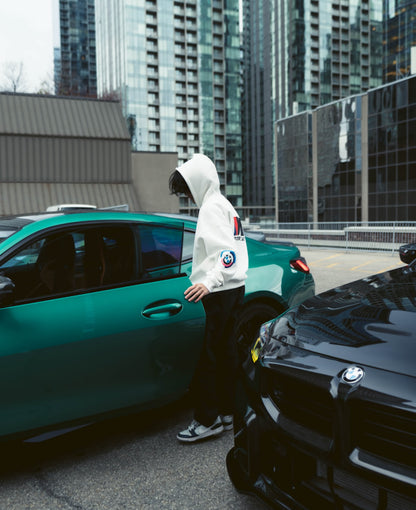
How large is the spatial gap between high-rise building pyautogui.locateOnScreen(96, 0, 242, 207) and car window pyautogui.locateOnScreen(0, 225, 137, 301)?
250ft

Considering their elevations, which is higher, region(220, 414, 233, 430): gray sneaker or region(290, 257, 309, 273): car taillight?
region(290, 257, 309, 273): car taillight

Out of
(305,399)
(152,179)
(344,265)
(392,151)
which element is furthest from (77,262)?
(392,151)

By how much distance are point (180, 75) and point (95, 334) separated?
87.3m

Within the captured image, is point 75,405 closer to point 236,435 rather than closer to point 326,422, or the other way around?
point 236,435

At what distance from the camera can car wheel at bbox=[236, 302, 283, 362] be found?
11.8 ft

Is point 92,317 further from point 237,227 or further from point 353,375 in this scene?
point 353,375

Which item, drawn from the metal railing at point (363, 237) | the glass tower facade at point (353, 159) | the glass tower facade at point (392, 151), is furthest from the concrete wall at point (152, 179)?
the glass tower facade at point (353, 159)

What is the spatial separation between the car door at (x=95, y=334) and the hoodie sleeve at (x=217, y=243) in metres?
0.37

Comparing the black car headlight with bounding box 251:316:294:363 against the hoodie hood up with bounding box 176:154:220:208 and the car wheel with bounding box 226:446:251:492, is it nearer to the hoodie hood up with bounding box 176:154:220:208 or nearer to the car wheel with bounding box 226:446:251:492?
the car wheel with bounding box 226:446:251:492

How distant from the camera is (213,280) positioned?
2.72 meters

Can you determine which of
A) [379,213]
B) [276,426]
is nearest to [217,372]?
[276,426]

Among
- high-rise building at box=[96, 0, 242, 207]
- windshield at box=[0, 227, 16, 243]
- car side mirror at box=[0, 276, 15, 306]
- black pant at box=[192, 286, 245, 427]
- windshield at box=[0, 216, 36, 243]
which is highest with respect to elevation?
high-rise building at box=[96, 0, 242, 207]

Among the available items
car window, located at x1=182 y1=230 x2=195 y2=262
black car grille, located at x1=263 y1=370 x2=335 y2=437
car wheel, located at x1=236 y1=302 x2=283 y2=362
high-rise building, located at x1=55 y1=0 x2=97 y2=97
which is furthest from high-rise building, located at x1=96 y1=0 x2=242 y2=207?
black car grille, located at x1=263 y1=370 x2=335 y2=437

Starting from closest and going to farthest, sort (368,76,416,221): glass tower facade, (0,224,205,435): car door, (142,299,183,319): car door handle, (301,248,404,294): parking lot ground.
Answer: (0,224,205,435): car door
(142,299,183,319): car door handle
(301,248,404,294): parking lot ground
(368,76,416,221): glass tower facade
